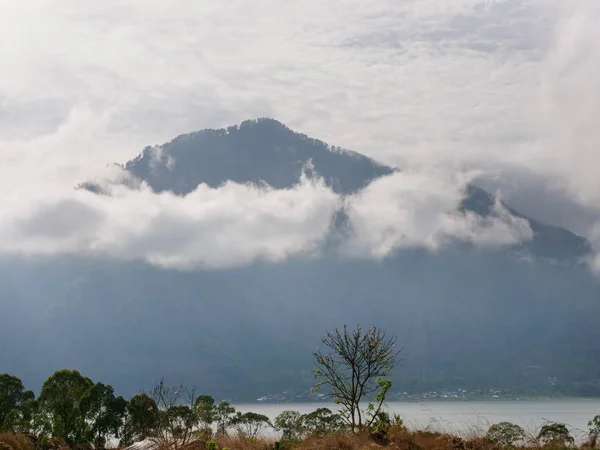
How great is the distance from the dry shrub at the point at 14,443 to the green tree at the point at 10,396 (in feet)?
70.0

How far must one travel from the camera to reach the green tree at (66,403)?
46969mm

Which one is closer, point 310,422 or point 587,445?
point 587,445

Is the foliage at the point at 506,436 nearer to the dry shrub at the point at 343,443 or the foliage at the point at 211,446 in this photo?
the dry shrub at the point at 343,443

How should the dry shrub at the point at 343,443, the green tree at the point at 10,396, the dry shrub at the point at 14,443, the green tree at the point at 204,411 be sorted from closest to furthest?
the dry shrub at the point at 343,443, the dry shrub at the point at 14,443, the green tree at the point at 204,411, the green tree at the point at 10,396

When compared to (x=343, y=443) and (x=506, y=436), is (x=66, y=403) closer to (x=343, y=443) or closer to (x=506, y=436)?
(x=343, y=443)

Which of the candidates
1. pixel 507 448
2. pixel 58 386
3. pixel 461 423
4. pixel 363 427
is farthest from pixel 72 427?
pixel 507 448

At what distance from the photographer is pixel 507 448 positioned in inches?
1013

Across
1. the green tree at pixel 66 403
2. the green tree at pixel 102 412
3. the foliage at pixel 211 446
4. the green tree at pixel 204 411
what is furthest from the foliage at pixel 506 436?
the green tree at pixel 66 403

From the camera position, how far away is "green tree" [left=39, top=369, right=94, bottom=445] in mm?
46969

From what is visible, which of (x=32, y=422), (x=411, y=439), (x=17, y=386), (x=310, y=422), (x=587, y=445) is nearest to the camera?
(x=587, y=445)

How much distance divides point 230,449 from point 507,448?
10.9m

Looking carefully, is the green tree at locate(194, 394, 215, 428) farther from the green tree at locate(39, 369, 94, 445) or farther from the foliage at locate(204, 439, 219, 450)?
the green tree at locate(39, 369, 94, 445)

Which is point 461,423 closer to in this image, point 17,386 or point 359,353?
point 359,353

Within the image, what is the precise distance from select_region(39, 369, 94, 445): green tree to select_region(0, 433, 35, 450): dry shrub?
50.7ft
